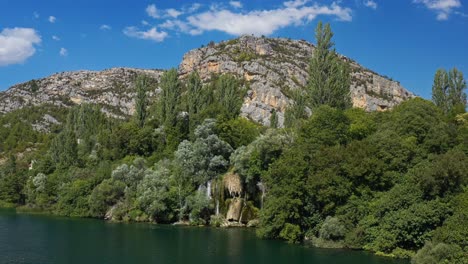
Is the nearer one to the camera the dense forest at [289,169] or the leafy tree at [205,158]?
the dense forest at [289,169]

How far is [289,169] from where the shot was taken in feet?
179

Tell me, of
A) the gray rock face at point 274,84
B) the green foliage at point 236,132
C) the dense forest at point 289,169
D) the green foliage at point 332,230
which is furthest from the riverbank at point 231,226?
the gray rock face at point 274,84

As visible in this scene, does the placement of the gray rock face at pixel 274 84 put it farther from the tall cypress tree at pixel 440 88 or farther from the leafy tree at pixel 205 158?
the leafy tree at pixel 205 158

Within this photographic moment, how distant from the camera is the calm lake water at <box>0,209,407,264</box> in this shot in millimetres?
41344

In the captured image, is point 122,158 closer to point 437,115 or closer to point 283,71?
point 437,115

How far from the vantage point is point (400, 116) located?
58344 mm

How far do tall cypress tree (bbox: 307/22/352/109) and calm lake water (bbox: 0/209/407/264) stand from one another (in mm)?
28831

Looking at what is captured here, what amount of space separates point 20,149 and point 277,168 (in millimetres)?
124648

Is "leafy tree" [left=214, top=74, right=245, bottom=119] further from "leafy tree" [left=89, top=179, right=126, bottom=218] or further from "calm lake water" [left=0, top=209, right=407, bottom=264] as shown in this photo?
"calm lake water" [left=0, top=209, right=407, bottom=264]

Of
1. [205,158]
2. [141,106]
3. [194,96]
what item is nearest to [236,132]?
[205,158]

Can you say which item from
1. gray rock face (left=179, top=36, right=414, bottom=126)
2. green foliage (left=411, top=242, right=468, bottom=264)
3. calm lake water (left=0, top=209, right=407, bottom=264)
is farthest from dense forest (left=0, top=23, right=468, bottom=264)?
gray rock face (left=179, top=36, right=414, bottom=126)

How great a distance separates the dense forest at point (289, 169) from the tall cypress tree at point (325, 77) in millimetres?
209

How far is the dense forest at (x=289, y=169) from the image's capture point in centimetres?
4341

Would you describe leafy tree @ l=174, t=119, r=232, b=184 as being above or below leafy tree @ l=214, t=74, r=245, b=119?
below
